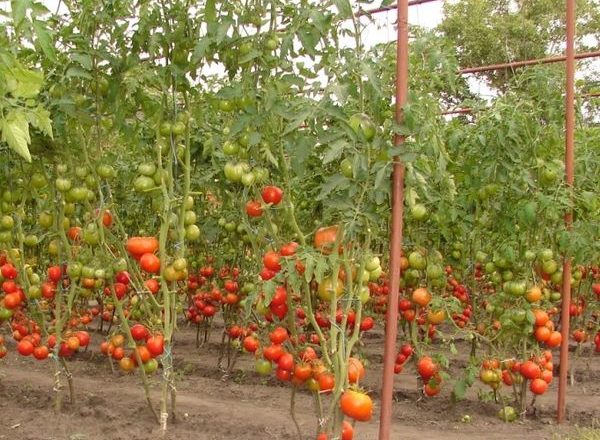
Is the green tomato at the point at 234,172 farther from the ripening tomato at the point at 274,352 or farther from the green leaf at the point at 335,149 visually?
the ripening tomato at the point at 274,352

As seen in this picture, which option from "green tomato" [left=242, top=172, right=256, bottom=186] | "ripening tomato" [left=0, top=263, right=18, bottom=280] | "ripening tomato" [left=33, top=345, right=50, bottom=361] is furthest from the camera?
"ripening tomato" [left=33, top=345, right=50, bottom=361]

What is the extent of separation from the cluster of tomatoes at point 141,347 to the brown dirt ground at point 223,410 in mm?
325

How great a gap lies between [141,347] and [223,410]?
869mm

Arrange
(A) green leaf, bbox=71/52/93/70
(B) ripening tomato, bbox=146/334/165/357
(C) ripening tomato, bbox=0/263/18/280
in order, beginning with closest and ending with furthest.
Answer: (A) green leaf, bbox=71/52/93/70 < (B) ripening tomato, bbox=146/334/165/357 < (C) ripening tomato, bbox=0/263/18/280

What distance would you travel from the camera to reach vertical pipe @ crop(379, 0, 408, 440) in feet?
8.45

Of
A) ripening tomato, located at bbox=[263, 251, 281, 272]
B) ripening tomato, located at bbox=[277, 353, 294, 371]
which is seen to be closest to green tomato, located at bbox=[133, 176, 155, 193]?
ripening tomato, located at bbox=[263, 251, 281, 272]

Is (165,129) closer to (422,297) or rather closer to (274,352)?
(274,352)

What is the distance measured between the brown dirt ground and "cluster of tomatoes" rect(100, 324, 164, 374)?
12.8 inches

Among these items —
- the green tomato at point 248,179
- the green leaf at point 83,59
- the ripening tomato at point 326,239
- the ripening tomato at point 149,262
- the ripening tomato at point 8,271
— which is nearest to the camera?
the ripening tomato at point 326,239

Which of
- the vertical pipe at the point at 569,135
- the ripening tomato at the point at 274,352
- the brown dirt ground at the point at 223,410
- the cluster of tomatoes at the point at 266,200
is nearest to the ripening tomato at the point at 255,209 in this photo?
the cluster of tomatoes at the point at 266,200

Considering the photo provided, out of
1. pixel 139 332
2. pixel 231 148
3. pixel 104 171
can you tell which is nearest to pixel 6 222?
pixel 104 171

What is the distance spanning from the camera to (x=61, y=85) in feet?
10.6

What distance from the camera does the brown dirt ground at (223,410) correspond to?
3.67 m

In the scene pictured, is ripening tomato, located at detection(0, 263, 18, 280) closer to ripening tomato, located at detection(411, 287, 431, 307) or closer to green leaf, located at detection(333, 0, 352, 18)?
ripening tomato, located at detection(411, 287, 431, 307)
